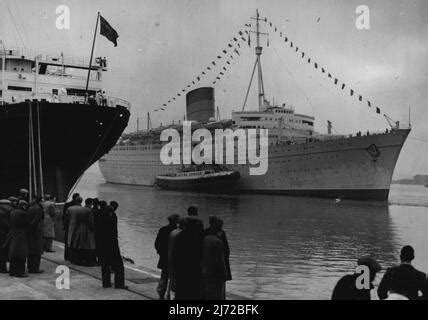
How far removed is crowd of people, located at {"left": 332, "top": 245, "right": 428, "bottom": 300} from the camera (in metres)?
4.38

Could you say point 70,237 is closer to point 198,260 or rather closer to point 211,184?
point 198,260

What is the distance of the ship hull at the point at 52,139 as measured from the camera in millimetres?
19391

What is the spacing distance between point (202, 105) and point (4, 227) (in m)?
52.8

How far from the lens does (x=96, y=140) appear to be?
2116 cm

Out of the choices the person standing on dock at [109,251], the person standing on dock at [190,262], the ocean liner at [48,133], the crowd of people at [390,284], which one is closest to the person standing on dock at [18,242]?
the person standing on dock at [109,251]

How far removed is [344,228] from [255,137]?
27968 mm

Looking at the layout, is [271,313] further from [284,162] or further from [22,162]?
[284,162]

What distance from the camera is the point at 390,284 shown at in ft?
15.0

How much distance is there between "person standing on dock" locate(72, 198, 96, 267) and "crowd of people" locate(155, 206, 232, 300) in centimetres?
314

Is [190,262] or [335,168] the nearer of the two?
[190,262]

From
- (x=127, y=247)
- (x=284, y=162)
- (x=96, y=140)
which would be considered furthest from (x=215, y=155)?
(x=127, y=247)

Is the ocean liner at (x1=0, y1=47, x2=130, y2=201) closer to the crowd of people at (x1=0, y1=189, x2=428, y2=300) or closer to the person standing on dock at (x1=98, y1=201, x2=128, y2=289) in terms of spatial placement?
the crowd of people at (x1=0, y1=189, x2=428, y2=300)

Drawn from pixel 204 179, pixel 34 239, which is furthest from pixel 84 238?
pixel 204 179

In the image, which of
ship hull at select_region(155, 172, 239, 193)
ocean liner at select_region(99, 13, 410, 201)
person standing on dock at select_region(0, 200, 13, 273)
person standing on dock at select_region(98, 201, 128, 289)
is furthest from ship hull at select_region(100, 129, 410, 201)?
person standing on dock at select_region(98, 201, 128, 289)
